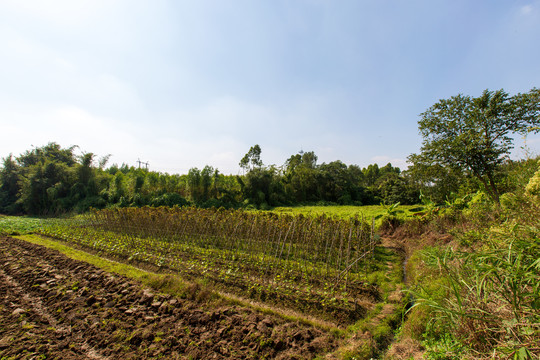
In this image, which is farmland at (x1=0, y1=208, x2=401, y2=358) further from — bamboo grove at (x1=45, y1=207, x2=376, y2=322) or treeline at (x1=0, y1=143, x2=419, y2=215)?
treeline at (x1=0, y1=143, x2=419, y2=215)

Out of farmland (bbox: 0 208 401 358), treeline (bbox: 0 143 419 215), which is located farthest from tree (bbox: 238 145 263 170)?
farmland (bbox: 0 208 401 358)

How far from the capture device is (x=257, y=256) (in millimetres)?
7785

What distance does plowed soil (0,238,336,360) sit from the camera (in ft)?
11.8

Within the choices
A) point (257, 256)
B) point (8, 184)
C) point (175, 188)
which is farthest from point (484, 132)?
point (8, 184)

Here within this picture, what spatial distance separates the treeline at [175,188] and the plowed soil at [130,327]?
16771 mm

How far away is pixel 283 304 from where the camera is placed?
16.7ft

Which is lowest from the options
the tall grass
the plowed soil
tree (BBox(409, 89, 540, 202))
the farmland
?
the plowed soil

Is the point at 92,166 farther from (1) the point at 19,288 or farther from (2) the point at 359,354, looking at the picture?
(2) the point at 359,354

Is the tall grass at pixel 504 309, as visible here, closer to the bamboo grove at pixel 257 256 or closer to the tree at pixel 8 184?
the bamboo grove at pixel 257 256

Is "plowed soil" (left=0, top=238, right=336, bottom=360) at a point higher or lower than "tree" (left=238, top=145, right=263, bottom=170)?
lower

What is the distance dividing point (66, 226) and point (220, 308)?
1513 cm

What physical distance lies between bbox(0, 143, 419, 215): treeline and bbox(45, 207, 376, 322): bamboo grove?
10579mm

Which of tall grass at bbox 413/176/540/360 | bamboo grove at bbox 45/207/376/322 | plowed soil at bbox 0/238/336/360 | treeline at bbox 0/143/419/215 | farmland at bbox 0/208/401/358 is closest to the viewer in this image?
tall grass at bbox 413/176/540/360

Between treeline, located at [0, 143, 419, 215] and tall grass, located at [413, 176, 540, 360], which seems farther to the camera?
treeline, located at [0, 143, 419, 215]
